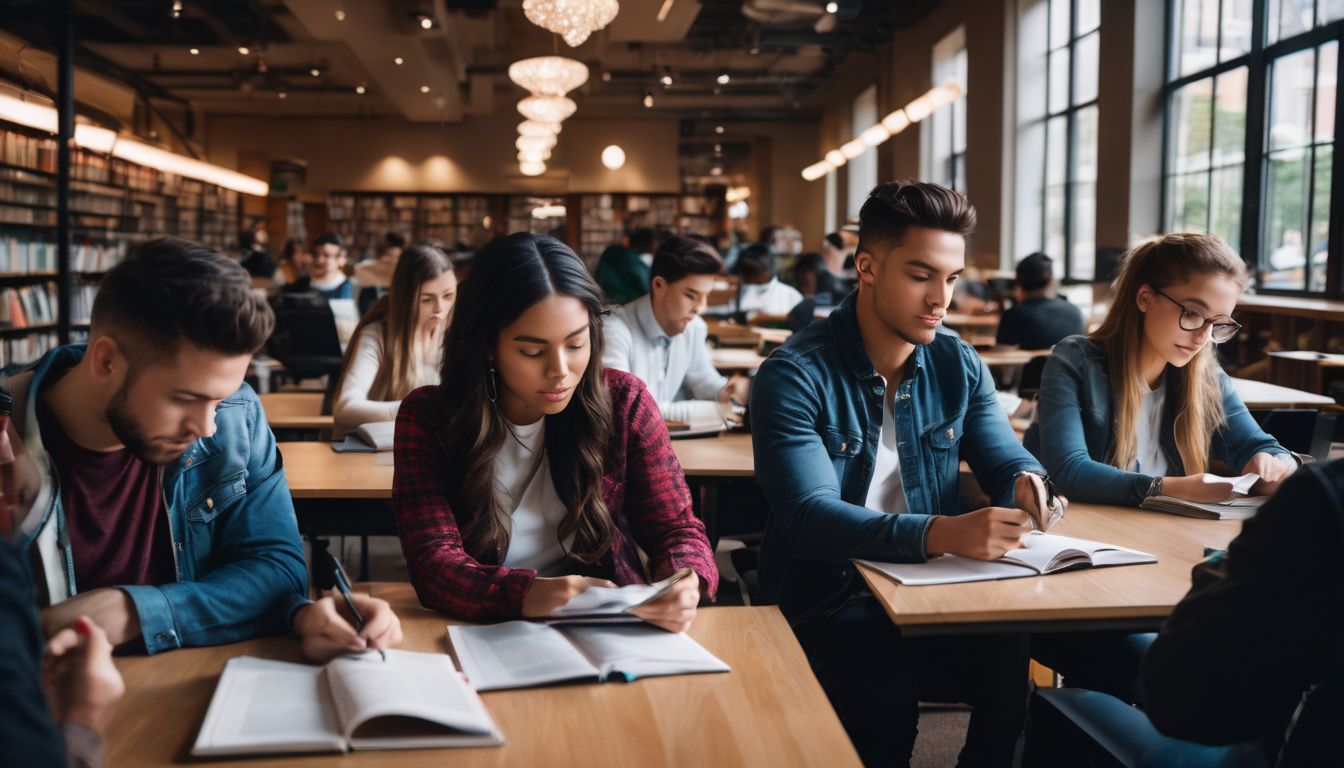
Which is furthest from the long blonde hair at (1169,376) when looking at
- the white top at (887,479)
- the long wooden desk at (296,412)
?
the long wooden desk at (296,412)

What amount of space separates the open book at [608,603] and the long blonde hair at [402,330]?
222 centimetres

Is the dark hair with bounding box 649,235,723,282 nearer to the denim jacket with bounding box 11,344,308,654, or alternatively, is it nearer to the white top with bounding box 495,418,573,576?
the white top with bounding box 495,418,573,576

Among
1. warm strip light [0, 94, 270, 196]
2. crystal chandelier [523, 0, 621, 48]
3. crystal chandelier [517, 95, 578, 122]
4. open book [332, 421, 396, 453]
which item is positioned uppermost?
crystal chandelier [517, 95, 578, 122]

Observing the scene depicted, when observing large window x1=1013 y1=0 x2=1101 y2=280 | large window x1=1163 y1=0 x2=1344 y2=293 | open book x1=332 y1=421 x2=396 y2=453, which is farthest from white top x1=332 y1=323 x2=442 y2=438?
large window x1=1013 y1=0 x2=1101 y2=280

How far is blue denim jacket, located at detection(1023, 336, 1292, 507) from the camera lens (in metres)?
2.46

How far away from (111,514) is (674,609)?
2.68 ft

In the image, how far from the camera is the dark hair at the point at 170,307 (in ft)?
4.60

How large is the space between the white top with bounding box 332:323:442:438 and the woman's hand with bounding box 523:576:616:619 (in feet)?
5.90

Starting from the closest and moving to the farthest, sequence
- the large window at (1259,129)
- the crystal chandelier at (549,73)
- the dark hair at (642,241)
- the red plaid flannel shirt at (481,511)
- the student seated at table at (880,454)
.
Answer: the red plaid flannel shirt at (481,511) → the student seated at table at (880,454) → the large window at (1259,129) → the dark hair at (642,241) → the crystal chandelier at (549,73)

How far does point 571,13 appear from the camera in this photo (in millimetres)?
6203

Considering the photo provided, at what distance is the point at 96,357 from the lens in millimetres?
1422

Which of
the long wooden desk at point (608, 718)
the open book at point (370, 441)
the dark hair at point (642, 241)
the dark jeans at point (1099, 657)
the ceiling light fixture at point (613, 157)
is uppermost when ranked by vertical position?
the ceiling light fixture at point (613, 157)

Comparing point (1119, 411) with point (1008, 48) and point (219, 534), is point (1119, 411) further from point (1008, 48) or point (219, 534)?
point (1008, 48)

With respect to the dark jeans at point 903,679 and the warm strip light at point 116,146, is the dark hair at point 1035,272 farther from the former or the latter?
the warm strip light at point 116,146
